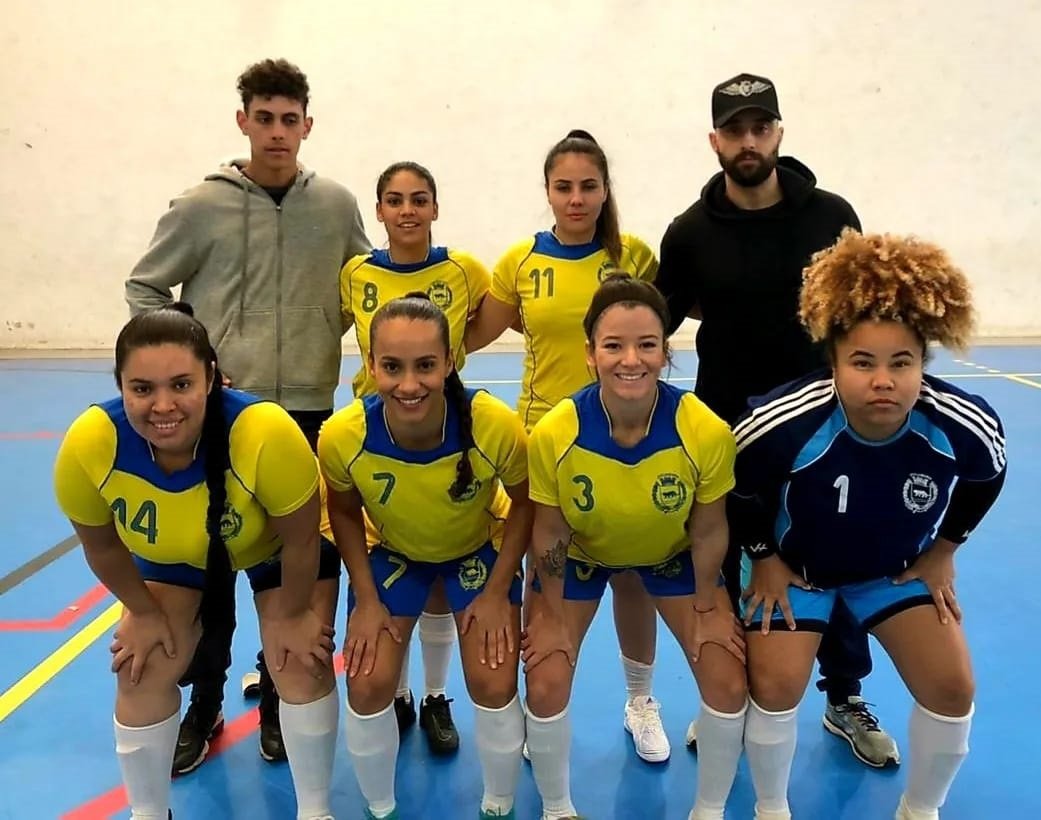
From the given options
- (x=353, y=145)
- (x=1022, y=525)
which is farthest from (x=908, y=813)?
(x=353, y=145)

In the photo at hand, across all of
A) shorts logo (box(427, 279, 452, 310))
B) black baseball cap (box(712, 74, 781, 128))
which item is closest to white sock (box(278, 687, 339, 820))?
shorts logo (box(427, 279, 452, 310))

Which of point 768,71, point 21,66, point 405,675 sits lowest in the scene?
point 405,675

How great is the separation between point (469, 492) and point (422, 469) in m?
0.13

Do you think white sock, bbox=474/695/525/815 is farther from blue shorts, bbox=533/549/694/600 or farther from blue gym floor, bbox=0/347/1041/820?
blue shorts, bbox=533/549/694/600

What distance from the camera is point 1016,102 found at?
7910 mm

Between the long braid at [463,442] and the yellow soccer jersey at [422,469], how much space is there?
12 millimetres

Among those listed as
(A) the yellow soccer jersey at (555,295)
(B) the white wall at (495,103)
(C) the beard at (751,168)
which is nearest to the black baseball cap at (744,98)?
(C) the beard at (751,168)

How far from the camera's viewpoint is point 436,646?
2.41m

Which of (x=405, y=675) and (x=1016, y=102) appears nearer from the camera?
(x=405, y=675)

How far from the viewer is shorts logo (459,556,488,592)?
80.8 inches

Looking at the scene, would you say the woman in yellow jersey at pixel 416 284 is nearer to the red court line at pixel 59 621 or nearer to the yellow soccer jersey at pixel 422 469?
the yellow soccer jersey at pixel 422 469

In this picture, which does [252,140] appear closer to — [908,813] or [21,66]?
[908,813]

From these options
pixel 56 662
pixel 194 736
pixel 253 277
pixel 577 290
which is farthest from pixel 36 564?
pixel 577 290

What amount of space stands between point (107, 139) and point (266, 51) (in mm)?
1766
